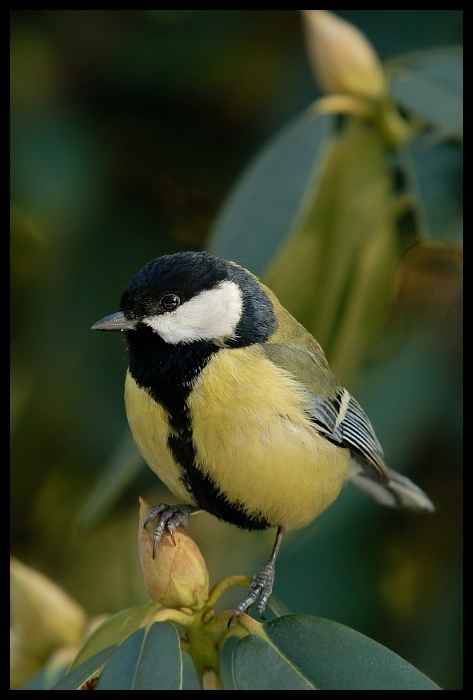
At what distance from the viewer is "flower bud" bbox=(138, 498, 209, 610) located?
3.01ft

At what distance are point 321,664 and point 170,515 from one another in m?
→ 0.37

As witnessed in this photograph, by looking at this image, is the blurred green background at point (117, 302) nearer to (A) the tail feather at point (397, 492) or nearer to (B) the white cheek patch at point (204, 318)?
(A) the tail feather at point (397, 492)

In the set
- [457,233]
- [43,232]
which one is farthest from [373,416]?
[43,232]

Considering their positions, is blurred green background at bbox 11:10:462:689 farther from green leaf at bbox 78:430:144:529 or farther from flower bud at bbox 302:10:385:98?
flower bud at bbox 302:10:385:98

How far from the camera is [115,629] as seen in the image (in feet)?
3.20

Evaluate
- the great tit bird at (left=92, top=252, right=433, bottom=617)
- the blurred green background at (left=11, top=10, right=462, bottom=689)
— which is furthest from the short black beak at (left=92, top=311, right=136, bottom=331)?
the blurred green background at (left=11, top=10, right=462, bottom=689)

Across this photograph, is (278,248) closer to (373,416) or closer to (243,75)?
(373,416)

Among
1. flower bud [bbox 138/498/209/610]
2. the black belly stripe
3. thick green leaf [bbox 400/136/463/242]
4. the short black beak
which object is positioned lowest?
flower bud [bbox 138/498/209/610]

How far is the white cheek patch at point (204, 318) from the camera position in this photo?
46.2 inches

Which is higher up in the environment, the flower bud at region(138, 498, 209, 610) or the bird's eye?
the bird's eye

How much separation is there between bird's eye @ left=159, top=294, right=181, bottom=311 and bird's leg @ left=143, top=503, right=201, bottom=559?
279mm

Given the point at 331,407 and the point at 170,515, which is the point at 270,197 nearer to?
the point at 331,407

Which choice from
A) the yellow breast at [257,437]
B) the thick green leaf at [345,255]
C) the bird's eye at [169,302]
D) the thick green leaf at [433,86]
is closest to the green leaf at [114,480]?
the yellow breast at [257,437]

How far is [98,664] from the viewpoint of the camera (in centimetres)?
92
